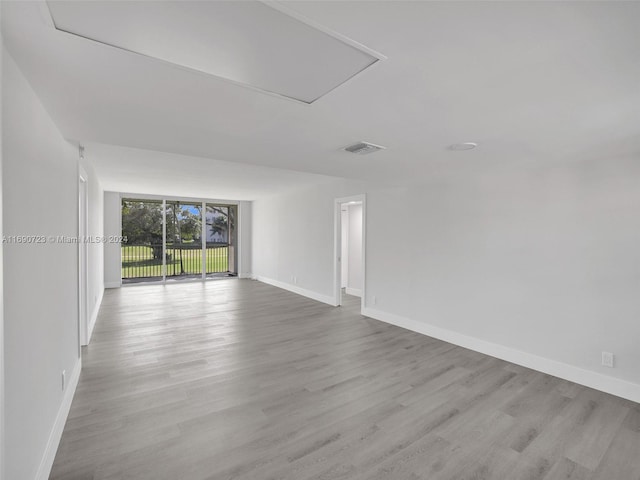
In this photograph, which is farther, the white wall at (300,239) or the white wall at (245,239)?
the white wall at (245,239)

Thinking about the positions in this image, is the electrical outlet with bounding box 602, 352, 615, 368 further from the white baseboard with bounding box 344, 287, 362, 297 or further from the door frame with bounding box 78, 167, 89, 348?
the door frame with bounding box 78, 167, 89, 348

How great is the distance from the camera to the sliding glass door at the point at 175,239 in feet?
27.5

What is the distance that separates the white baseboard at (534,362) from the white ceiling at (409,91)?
208cm

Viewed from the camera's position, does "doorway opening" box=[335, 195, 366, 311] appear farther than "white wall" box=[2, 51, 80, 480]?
Yes

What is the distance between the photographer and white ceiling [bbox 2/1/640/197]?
1102 millimetres

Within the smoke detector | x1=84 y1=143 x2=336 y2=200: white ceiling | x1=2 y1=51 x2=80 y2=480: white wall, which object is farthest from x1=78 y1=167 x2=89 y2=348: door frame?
the smoke detector

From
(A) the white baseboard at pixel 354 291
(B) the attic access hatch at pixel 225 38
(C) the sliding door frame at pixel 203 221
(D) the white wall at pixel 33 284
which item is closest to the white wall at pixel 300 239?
(C) the sliding door frame at pixel 203 221

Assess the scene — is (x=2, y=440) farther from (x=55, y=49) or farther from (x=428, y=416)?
(x=428, y=416)

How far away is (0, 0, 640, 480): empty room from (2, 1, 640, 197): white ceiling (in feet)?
0.05

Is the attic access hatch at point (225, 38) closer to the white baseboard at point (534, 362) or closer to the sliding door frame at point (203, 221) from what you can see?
the white baseboard at point (534, 362)

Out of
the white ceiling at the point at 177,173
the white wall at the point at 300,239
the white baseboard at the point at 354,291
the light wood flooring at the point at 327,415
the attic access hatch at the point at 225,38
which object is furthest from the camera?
the white baseboard at the point at 354,291

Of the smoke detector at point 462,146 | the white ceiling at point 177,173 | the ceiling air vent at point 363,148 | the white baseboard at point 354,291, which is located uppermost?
the white ceiling at point 177,173

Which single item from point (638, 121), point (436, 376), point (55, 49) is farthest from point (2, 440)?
point (638, 121)

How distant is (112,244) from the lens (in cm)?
788
